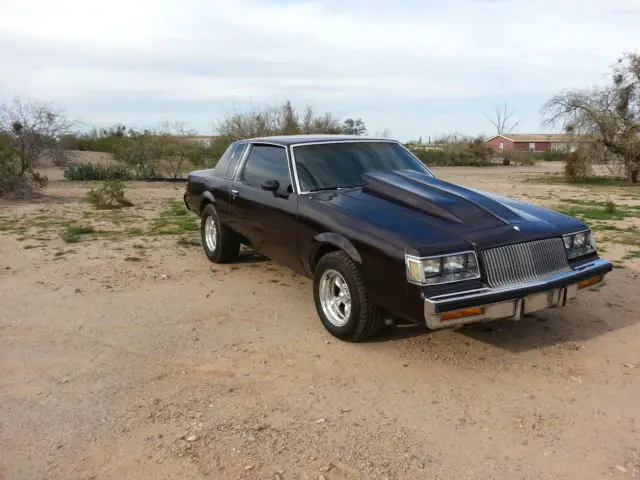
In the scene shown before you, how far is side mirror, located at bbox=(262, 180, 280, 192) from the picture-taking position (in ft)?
17.8

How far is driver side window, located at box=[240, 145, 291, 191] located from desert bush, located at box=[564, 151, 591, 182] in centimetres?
1894

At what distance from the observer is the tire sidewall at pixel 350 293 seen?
4.38 metres

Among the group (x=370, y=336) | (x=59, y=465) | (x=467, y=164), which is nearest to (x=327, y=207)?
(x=370, y=336)

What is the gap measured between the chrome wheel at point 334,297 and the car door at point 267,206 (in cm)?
54

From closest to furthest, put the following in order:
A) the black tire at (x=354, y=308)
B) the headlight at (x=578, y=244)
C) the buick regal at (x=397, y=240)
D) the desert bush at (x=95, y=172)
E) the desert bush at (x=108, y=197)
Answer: the buick regal at (x=397, y=240) < the black tire at (x=354, y=308) < the headlight at (x=578, y=244) < the desert bush at (x=108, y=197) < the desert bush at (x=95, y=172)

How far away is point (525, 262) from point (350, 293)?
131 centimetres

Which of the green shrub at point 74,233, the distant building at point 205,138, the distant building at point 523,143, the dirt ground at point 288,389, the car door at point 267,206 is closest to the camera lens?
the dirt ground at point 288,389

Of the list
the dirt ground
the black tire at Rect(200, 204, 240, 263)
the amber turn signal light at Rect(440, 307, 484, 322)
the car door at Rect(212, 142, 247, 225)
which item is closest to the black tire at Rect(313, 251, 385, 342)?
the dirt ground

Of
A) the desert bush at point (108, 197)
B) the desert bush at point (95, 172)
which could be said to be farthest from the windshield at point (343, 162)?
the desert bush at point (95, 172)

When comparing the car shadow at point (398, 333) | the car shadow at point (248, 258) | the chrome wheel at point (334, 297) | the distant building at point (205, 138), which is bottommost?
the car shadow at point (398, 333)

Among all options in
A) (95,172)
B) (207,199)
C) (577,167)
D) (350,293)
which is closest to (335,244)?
(350,293)

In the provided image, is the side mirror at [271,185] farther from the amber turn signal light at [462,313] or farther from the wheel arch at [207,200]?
the amber turn signal light at [462,313]

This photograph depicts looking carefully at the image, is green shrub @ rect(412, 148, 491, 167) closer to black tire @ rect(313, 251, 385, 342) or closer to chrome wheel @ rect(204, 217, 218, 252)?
chrome wheel @ rect(204, 217, 218, 252)

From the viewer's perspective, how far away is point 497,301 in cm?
391
